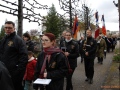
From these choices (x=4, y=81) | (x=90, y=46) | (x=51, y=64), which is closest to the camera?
(x=4, y=81)

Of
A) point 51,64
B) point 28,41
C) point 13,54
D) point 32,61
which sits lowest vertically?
point 32,61

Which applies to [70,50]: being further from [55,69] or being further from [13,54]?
[55,69]

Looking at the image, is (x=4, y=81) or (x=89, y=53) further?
(x=89, y=53)

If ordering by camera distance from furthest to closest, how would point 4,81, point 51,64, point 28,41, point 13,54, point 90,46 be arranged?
point 90,46, point 28,41, point 13,54, point 51,64, point 4,81

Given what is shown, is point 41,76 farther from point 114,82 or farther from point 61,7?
point 61,7

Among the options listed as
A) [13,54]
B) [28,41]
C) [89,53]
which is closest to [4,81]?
[13,54]

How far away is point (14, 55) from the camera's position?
17.3 ft

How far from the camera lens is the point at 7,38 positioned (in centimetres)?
534

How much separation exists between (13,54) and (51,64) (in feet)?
4.21

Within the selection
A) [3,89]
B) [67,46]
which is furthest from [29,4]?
[3,89]

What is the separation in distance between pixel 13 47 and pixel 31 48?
2.64 m

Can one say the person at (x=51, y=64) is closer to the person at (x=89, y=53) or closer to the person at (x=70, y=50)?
the person at (x=70, y=50)

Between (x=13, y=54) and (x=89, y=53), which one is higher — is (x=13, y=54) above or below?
above

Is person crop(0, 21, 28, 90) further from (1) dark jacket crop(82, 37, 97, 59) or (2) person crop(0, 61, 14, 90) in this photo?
(1) dark jacket crop(82, 37, 97, 59)
